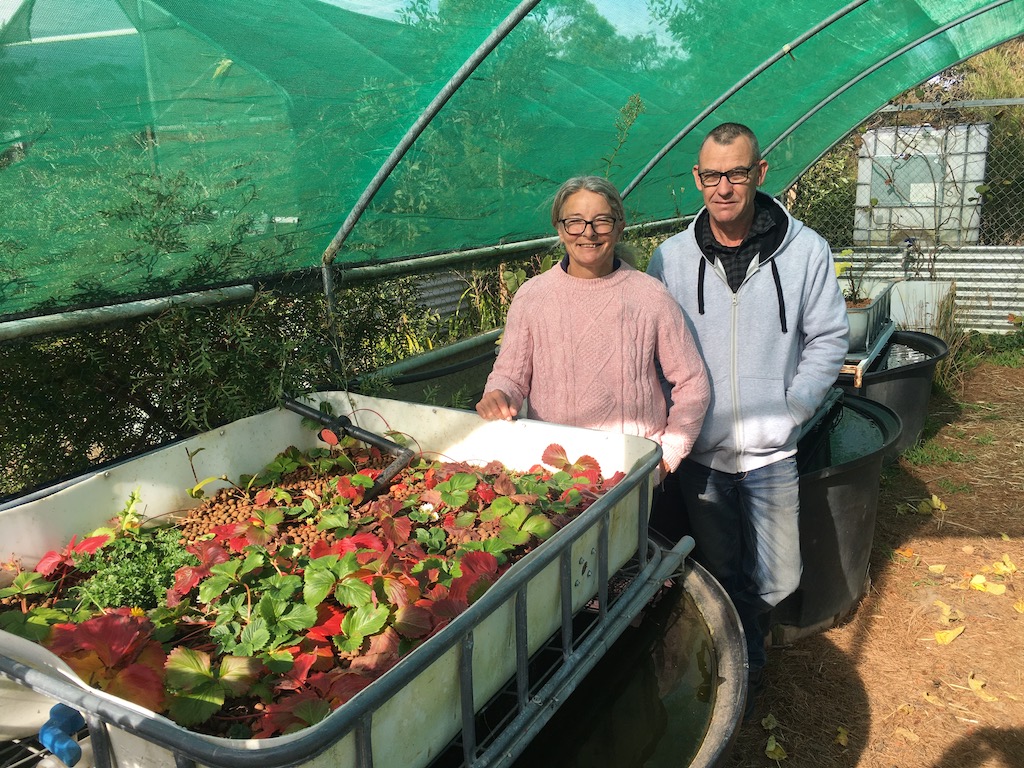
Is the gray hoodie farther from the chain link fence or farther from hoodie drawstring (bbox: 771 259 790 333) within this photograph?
the chain link fence

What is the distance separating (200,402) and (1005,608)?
150 inches

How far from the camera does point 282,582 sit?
1.64m

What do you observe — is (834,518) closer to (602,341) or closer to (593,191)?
(602,341)

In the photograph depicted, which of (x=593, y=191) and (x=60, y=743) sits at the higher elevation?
(x=593, y=191)

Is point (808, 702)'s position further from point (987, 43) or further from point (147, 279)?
point (987, 43)

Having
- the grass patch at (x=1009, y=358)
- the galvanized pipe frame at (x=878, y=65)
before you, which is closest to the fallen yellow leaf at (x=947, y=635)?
the galvanized pipe frame at (x=878, y=65)

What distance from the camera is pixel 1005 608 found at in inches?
149

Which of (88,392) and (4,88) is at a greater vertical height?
(4,88)

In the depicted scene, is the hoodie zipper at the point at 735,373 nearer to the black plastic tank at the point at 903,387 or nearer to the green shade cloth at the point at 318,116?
the green shade cloth at the point at 318,116

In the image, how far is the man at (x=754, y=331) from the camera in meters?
2.43

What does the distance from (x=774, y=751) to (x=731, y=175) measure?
83.2 inches

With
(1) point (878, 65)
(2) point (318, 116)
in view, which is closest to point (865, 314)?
(1) point (878, 65)

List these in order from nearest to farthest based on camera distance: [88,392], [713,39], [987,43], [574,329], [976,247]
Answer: [574,329] → [88,392] → [713,39] → [987,43] → [976,247]

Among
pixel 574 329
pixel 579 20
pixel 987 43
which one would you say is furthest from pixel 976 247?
pixel 574 329
